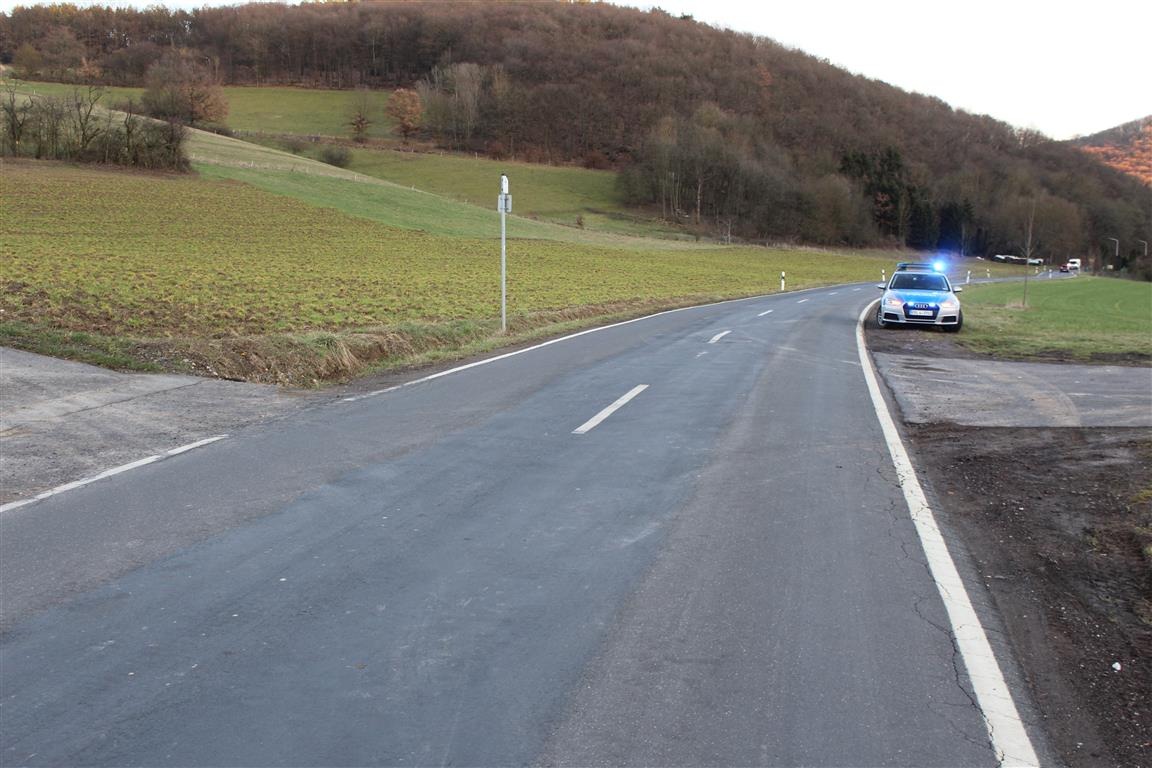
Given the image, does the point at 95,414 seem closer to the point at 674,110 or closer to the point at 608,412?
the point at 608,412

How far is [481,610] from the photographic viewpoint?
4559mm

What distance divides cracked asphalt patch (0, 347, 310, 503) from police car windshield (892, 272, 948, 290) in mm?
17333

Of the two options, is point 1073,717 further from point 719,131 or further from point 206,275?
point 719,131

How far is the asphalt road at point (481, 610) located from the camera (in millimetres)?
3420

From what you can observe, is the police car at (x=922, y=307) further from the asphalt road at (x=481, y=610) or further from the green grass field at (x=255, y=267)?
the asphalt road at (x=481, y=610)

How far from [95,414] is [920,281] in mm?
20152

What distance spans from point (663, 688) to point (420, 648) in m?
1.16

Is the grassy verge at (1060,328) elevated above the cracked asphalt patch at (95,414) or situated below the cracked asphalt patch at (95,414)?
above

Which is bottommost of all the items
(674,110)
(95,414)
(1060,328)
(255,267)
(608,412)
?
(95,414)

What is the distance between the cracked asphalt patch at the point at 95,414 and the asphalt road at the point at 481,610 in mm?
747

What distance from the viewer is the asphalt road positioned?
342 cm

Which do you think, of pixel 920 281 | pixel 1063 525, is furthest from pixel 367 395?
pixel 920 281

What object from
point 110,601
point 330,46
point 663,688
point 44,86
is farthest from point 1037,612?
point 330,46

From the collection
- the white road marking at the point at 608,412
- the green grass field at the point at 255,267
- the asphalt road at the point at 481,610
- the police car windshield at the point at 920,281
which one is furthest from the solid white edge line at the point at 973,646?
the police car windshield at the point at 920,281
